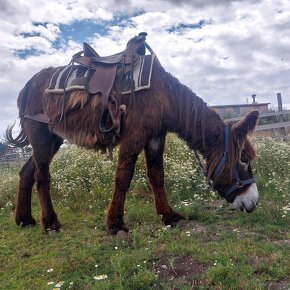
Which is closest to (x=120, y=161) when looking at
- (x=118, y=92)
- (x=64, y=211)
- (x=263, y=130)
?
(x=118, y=92)

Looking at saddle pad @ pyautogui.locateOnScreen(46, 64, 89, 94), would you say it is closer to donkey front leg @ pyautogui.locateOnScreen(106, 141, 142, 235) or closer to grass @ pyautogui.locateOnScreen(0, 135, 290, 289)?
donkey front leg @ pyautogui.locateOnScreen(106, 141, 142, 235)

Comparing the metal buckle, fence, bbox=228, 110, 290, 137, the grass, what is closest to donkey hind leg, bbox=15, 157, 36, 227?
the grass

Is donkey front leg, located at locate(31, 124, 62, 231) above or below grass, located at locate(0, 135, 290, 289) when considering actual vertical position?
above

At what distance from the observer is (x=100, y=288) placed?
284 cm

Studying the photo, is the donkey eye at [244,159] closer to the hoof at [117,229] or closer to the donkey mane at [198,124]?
the donkey mane at [198,124]

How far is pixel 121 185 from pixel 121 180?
0.22 ft

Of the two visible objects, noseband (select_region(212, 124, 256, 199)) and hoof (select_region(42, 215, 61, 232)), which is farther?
hoof (select_region(42, 215, 61, 232))

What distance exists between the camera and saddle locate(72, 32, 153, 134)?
436 centimetres

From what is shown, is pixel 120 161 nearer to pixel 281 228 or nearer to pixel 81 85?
pixel 81 85

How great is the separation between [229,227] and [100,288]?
86.8 inches

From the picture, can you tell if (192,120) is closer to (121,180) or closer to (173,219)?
(121,180)

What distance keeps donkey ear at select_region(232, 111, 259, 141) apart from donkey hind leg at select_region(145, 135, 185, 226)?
1.06 meters

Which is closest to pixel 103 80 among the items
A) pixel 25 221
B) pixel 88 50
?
pixel 88 50

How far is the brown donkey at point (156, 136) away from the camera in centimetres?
433
